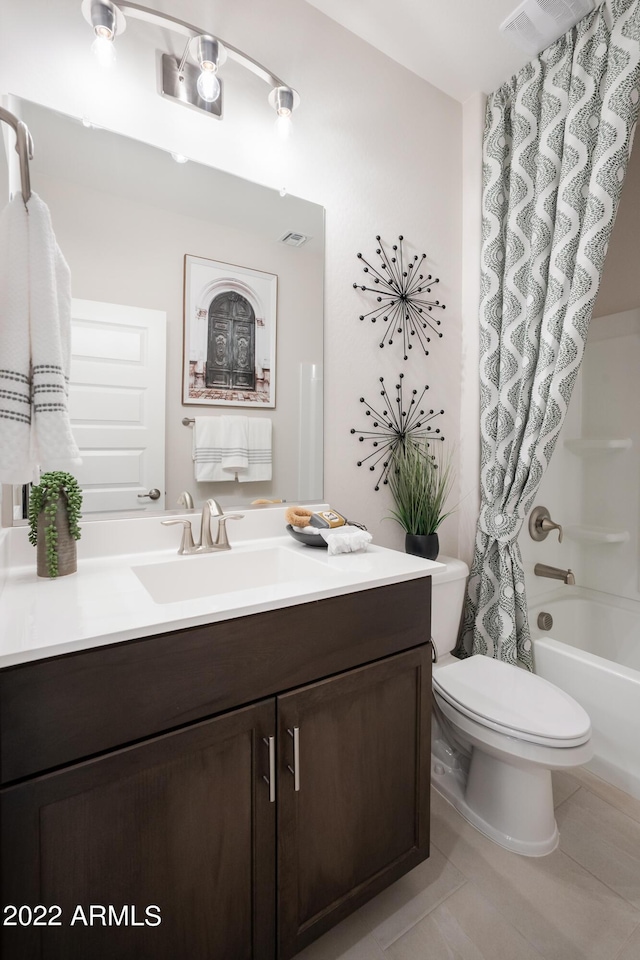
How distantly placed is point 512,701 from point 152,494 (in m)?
1.25

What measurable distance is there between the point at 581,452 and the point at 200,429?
198cm

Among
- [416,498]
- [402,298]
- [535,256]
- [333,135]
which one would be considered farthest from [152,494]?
[535,256]

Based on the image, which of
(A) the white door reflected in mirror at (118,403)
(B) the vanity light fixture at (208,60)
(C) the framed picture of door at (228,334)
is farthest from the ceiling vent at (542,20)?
(A) the white door reflected in mirror at (118,403)

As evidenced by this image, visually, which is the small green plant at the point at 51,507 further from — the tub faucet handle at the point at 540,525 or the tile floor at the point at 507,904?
the tub faucet handle at the point at 540,525

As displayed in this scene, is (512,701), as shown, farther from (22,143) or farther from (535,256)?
(22,143)

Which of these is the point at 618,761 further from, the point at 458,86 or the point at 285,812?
the point at 458,86

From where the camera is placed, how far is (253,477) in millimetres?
1553

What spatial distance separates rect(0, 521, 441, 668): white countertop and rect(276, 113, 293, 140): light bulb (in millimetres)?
1362

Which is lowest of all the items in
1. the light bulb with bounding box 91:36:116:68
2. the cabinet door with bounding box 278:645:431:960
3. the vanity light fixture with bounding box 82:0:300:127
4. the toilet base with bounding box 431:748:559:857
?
the toilet base with bounding box 431:748:559:857

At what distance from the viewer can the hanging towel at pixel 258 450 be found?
1.54 metres

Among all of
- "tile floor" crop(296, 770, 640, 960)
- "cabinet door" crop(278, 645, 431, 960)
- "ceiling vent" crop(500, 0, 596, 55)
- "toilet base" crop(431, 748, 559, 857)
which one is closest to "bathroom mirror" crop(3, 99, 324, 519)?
"cabinet door" crop(278, 645, 431, 960)

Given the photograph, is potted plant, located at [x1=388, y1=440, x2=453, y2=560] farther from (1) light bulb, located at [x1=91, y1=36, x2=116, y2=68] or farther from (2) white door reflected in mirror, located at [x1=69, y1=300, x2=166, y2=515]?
(1) light bulb, located at [x1=91, y1=36, x2=116, y2=68]

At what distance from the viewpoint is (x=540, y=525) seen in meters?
2.21

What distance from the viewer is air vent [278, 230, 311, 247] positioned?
1.57 metres
